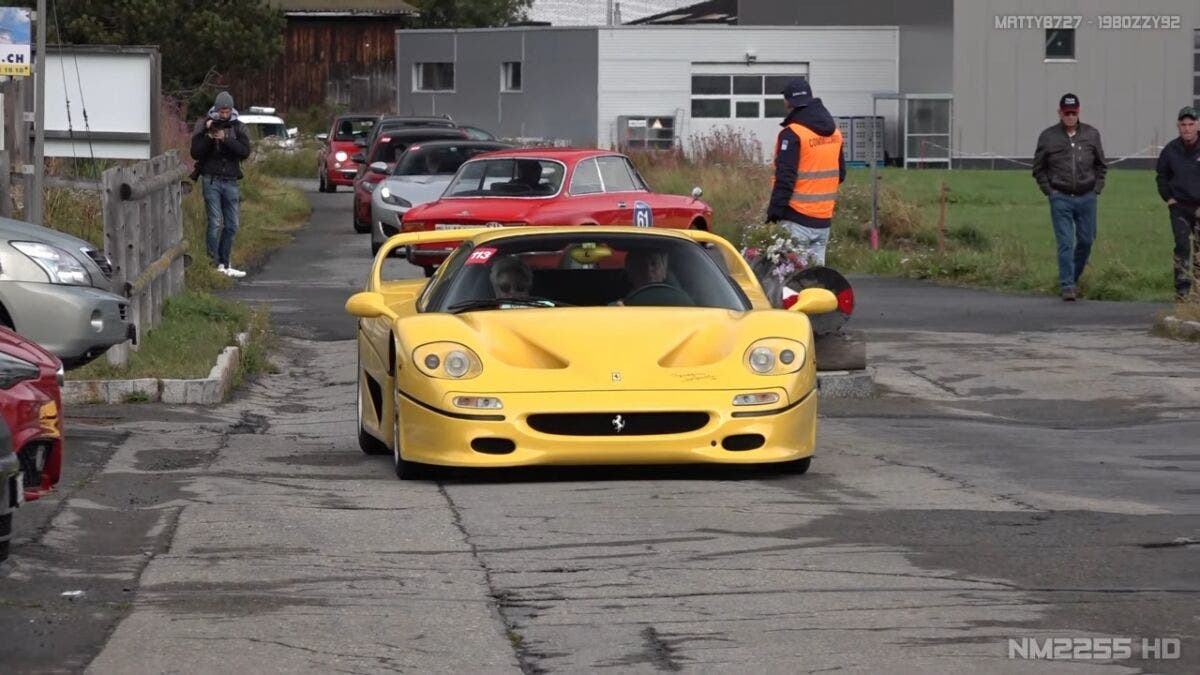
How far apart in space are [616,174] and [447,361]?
13.0 metres

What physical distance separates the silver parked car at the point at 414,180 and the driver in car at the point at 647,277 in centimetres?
1601

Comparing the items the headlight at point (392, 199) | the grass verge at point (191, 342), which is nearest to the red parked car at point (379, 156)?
the headlight at point (392, 199)

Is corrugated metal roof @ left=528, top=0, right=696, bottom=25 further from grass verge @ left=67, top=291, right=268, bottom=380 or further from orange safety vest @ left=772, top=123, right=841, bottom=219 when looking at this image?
orange safety vest @ left=772, top=123, right=841, bottom=219

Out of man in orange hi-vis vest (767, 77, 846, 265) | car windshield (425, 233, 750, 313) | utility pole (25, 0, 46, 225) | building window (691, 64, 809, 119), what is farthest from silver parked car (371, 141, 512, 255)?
building window (691, 64, 809, 119)

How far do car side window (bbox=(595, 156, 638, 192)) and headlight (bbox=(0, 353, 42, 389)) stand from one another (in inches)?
557

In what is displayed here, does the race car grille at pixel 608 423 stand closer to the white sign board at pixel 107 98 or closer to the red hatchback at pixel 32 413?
the red hatchback at pixel 32 413

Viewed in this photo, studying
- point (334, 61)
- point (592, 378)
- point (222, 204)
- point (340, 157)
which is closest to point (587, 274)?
point (592, 378)

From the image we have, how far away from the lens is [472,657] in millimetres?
6125

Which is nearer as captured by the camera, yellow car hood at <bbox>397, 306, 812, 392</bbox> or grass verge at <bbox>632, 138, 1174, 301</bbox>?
yellow car hood at <bbox>397, 306, 812, 392</bbox>

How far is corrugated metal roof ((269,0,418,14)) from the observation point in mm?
84000

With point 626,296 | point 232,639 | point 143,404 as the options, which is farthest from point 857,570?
point 143,404

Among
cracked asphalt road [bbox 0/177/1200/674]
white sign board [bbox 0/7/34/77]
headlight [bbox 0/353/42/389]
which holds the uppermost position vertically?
white sign board [bbox 0/7/34/77]

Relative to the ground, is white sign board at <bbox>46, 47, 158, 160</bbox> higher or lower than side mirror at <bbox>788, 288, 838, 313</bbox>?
higher

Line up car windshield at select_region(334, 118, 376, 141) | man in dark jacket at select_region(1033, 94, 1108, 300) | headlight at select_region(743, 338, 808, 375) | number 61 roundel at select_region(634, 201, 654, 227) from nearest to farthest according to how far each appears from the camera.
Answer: headlight at select_region(743, 338, 808, 375)
man in dark jacket at select_region(1033, 94, 1108, 300)
number 61 roundel at select_region(634, 201, 654, 227)
car windshield at select_region(334, 118, 376, 141)
